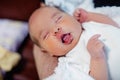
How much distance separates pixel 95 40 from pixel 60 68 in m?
0.19

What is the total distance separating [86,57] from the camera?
3.70 feet

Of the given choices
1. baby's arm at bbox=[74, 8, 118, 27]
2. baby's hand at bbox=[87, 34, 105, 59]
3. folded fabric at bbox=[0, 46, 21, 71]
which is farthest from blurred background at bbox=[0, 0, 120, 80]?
baby's hand at bbox=[87, 34, 105, 59]

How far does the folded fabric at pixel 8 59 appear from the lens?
51.3 inches

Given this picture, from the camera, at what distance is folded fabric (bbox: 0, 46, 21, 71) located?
4.28ft

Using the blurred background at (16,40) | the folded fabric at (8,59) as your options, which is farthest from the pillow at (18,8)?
the folded fabric at (8,59)

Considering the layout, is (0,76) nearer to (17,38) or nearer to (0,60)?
(0,60)

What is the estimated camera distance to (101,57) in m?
1.06

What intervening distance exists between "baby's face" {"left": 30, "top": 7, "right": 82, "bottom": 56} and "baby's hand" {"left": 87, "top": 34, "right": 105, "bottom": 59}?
9 centimetres

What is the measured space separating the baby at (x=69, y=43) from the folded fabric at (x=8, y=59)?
0.48ft

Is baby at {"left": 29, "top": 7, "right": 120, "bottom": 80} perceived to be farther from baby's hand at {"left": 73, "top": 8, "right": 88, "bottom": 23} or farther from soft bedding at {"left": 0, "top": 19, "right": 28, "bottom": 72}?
soft bedding at {"left": 0, "top": 19, "right": 28, "bottom": 72}

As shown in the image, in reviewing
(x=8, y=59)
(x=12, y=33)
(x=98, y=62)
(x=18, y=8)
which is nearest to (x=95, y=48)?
(x=98, y=62)

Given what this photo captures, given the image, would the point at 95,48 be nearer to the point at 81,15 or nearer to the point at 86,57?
the point at 86,57

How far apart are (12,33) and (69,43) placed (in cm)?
42

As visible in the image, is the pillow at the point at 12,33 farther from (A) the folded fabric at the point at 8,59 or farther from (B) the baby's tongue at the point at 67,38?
(B) the baby's tongue at the point at 67,38
